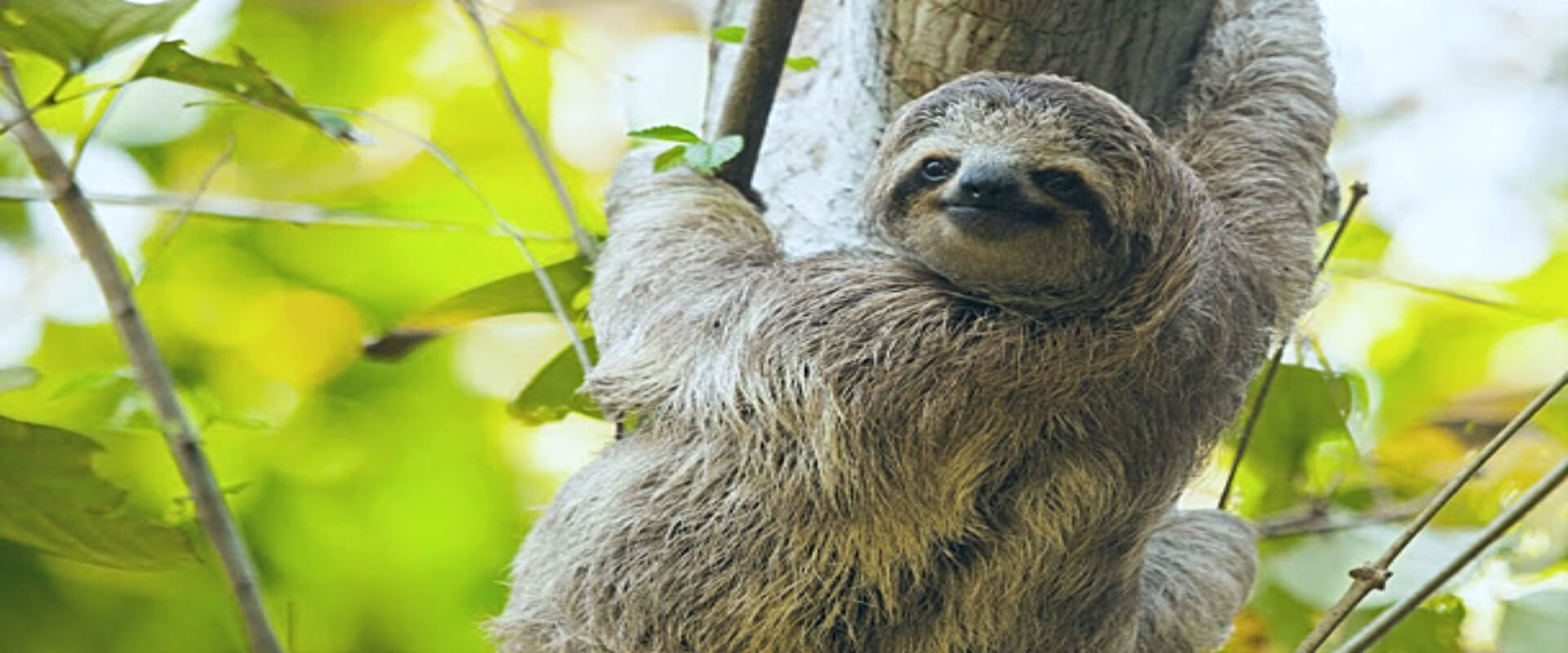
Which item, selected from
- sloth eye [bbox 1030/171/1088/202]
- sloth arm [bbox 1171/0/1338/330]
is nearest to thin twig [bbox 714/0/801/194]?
sloth eye [bbox 1030/171/1088/202]

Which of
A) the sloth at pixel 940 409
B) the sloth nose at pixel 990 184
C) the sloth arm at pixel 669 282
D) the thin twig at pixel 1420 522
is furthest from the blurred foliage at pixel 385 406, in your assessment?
the thin twig at pixel 1420 522

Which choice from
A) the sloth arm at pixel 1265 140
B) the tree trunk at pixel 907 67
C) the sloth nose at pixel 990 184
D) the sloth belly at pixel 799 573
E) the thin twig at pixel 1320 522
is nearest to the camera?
the sloth nose at pixel 990 184

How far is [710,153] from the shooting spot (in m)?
5.40

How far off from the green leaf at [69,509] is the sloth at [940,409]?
5.37 feet

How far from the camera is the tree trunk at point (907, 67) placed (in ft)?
19.1

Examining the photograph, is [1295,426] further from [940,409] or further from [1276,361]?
[940,409]

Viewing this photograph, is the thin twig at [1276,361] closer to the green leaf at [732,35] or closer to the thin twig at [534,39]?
the green leaf at [732,35]

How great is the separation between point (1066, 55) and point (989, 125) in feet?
2.58

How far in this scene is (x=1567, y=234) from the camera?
10219 mm

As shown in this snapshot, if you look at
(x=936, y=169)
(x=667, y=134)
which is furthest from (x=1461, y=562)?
(x=667, y=134)

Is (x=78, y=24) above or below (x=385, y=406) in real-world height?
above

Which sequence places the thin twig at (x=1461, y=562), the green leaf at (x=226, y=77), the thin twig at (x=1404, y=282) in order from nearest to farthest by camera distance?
the thin twig at (x=1461, y=562) < the green leaf at (x=226, y=77) < the thin twig at (x=1404, y=282)

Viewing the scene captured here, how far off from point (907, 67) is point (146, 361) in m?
3.11

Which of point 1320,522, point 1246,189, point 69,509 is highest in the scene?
point 1246,189
